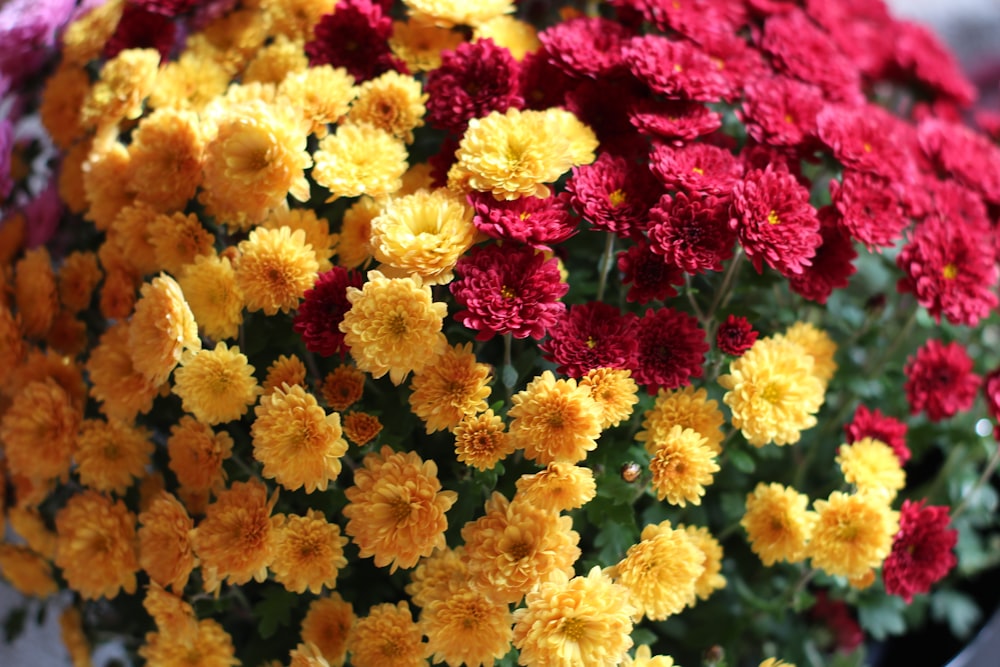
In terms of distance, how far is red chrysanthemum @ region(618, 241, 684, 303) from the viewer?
2.25ft

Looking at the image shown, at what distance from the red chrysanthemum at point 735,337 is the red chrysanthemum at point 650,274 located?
60 mm

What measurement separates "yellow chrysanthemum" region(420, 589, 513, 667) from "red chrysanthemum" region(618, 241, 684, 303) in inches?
11.1

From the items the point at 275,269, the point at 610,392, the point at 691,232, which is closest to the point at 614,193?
the point at 691,232

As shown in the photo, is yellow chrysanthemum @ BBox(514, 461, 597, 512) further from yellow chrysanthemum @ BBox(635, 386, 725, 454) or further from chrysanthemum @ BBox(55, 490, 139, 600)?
chrysanthemum @ BBox(55, 490, 139, 600)

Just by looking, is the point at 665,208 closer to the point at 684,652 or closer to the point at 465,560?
the point at 465,560

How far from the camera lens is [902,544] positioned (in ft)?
2.56

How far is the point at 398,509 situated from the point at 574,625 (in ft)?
0.53

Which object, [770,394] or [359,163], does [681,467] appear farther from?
[359,163]

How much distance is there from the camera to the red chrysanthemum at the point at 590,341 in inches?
25.5

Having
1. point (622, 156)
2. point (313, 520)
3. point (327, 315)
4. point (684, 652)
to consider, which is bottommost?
point (684, 652)

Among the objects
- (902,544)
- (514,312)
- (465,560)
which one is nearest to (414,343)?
(514,312)

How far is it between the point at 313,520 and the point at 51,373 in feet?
1.19

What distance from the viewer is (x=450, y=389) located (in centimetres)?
65

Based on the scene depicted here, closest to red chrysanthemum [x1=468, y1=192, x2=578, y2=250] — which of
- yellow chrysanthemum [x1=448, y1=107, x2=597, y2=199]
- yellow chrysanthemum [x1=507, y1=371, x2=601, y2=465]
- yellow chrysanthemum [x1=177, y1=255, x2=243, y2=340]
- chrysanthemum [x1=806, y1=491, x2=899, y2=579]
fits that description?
yellow chrysanthemum [x1=448, y1=107, x2=597, y2=199]
